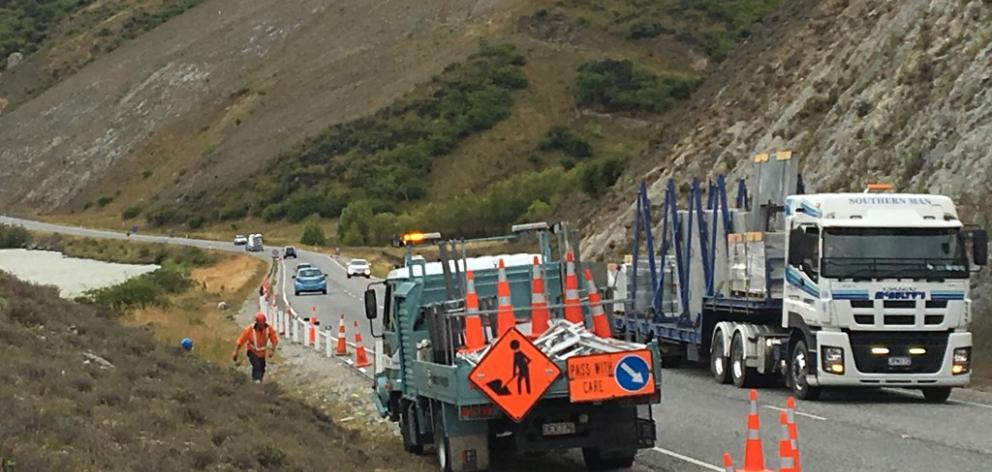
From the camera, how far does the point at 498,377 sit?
12.9m

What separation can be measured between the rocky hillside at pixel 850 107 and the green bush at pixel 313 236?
52627mm

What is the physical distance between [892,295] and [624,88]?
100.0 m

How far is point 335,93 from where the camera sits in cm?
13150

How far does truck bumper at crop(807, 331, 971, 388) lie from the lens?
63.3 feet

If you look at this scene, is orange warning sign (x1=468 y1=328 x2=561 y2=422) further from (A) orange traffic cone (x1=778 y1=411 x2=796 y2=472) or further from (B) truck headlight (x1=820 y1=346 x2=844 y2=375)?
(B) truck headlight (x1=820 y1=346 x2=844 y2=375)

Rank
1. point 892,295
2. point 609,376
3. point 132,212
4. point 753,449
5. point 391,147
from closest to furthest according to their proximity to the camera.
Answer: point 753,449 < point 609,376 < point 892,295 < point 391,147 < point 132,212

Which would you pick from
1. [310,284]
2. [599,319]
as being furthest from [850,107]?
[599,319]

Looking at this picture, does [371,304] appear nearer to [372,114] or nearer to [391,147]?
[391,147]

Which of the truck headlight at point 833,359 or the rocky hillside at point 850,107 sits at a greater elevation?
the rocky hillside at point 850,107

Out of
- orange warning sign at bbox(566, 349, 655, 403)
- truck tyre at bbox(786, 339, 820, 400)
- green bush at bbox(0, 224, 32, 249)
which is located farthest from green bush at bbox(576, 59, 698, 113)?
orange warning sign at bbox(566, 349, 655, 403)

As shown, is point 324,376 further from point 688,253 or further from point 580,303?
point 580,303

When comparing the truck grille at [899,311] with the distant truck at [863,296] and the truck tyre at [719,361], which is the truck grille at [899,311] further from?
the truck tyre at [719,361]

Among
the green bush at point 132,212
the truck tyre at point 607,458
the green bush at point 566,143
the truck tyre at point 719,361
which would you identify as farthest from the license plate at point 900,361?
the green bush at point 132,212

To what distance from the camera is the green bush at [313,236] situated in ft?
356
